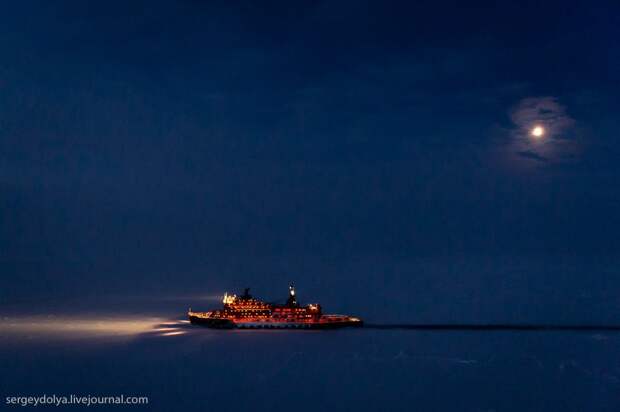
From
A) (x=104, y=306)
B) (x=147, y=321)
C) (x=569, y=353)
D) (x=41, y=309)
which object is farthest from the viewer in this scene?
(x=104, y=306)

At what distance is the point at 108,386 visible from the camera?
36.1 metres

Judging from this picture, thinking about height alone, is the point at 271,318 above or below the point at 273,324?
above

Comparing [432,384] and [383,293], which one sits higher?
[383,293]

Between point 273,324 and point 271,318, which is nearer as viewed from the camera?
point 273,324

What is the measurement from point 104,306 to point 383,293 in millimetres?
49411

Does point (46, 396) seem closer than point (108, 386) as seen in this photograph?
Yes

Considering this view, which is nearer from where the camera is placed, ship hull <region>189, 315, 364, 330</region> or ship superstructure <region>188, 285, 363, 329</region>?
ship hull <region>189, 315, 364, 330</region>

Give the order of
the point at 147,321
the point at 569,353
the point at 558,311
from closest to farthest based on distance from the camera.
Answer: the point at 569,353 < the point at 147,321 < the point at 558,311

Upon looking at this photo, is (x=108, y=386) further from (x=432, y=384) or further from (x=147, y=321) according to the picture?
(x=147, y=321)

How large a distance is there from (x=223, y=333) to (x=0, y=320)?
1287 inches

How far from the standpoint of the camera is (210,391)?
35.8 meters

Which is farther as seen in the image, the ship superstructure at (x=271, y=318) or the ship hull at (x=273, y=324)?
the ship superstructure at (x=271, y=318)

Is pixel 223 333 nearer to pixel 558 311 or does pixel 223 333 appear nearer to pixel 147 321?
pixel 147 321

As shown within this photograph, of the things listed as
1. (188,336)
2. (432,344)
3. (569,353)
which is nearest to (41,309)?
(188,336)
